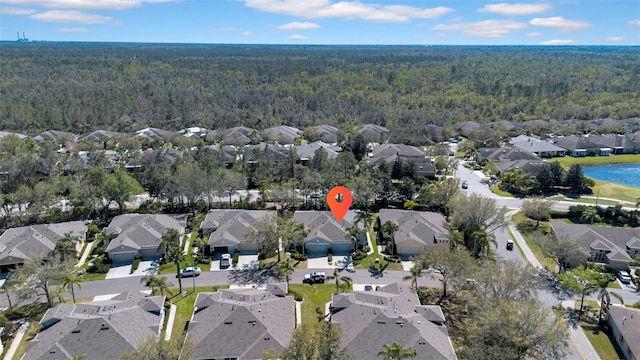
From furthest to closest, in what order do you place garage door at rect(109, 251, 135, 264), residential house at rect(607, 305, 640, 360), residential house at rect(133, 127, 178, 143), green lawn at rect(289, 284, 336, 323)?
→ residential house at rect(133, 127, 178, 143) → garage door at rect(109, 251, 135, 264) → green lawn at rect(289, 284, 336, 323) → residential house at rect(607, 305, 640, 360)

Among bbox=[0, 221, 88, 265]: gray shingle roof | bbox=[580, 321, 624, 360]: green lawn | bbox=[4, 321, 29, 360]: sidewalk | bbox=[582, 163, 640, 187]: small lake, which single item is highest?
bbox=[0, 221, 88, 265]: gray shingle roof

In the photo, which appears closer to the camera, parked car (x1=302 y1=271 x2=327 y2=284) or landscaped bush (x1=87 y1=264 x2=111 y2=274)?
parked car (x1=302 y1=271 x2=327 y2=284)

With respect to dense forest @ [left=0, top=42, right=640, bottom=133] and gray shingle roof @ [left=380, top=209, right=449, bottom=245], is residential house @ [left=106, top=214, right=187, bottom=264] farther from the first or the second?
dense forest @ [left=0, top=42, right=640, bottom=133]

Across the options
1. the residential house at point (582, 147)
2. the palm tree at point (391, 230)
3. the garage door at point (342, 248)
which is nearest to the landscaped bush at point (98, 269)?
the garage door at point (342, 248)

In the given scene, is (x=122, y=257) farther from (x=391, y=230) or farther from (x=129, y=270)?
(x=391, y=230)

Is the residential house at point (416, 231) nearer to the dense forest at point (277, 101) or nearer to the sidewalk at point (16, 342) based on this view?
the sidewalk at point (16, 342)

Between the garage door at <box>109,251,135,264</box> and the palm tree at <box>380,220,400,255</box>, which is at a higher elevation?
the palm tree at <box>380,220,400,255</box>

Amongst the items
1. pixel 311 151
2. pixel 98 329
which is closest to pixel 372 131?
pixel 311 151

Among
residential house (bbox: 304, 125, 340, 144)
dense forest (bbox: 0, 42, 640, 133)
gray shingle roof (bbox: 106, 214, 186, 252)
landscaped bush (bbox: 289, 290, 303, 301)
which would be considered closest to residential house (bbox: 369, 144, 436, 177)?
residential house (bbox: 304, 125, 340, 144)
